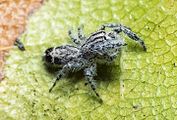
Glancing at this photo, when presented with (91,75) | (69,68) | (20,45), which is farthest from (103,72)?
(20,45)

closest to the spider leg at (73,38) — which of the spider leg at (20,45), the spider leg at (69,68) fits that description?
the spider leg at (69,68)

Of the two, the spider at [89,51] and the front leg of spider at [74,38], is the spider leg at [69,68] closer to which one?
the spider at [89,51]

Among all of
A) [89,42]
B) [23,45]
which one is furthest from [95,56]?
[23,45]

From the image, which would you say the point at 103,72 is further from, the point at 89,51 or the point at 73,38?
the point at 73,38

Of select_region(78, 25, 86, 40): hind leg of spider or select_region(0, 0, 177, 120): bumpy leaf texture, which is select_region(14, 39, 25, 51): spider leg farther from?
select_region(78, 25, 86, 40): hind leg of spider

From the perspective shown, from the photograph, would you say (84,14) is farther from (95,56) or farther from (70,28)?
(95,56)

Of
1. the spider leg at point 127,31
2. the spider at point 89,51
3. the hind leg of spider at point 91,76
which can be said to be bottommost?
the hind leg of spider at point 91,76
